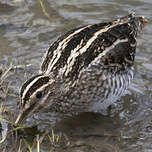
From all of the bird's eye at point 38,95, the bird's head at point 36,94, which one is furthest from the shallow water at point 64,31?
the bird's eye at point 38,95

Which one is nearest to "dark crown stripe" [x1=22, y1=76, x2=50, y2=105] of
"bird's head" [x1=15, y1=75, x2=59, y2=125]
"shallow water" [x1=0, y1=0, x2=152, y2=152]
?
"bird's head" [x1=15, y1=75, x2=59, y2=125]

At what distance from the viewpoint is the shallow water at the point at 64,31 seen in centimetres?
530

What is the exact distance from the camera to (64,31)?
7.43 meters

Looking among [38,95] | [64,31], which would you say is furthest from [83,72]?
[64,31]

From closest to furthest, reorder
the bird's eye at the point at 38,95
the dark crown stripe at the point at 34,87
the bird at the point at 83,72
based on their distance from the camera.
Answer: the dark crown stripe at the point at 34,87 → the bird's eye at the point at 38,95 → the bird at the point at 83,72

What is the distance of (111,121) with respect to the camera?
568cm

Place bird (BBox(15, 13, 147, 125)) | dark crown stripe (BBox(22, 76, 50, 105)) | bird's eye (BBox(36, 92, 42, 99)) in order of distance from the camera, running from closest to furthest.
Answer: dark crown stripe (BBox(22, 76, 50, 105))
bird's eye (BBox(36, 92, 42, 99))
bird (BBox(15, 13, 147, 125))

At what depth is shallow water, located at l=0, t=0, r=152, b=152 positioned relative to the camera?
17.4ft

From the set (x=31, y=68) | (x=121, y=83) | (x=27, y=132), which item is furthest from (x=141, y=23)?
(x=27, y=132)

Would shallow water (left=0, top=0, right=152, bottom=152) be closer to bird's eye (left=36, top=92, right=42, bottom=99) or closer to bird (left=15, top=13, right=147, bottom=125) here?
bird (left=15, top=13, right=147, bottom=125)

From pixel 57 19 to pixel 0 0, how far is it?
3.92 feet

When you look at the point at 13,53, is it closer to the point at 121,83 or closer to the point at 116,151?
the point at 121,83

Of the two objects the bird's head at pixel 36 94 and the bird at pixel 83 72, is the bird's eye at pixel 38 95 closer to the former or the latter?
the bird's head at pixel 36 94

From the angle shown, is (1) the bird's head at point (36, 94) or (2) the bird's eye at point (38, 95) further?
(2) the bird's eye at point (38, 95)
